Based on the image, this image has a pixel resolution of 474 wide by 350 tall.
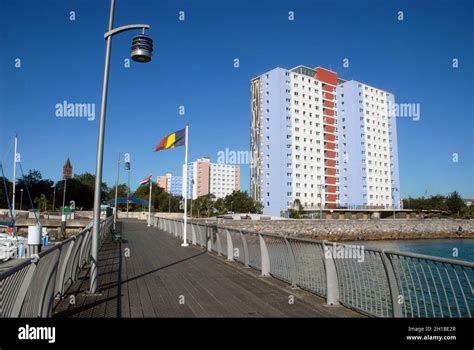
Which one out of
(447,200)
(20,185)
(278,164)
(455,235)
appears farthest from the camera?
(447,200)

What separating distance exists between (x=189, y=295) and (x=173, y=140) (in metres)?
11.7

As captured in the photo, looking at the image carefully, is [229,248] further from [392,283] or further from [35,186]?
[35,186]

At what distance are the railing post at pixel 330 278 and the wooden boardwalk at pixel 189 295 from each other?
172mm

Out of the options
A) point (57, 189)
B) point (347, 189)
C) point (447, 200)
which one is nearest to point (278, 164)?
point (347, 189)

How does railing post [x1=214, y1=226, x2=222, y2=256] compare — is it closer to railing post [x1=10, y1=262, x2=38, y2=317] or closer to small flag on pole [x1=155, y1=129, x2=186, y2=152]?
small flag on pole [x1=155, y1=129, x2=186, y2=152]

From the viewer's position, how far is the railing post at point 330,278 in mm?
6227

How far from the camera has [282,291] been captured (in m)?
7.40

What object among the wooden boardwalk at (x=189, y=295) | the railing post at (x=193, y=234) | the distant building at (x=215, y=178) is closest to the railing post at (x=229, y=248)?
the wooden boardwalk at (x=189, y=295)

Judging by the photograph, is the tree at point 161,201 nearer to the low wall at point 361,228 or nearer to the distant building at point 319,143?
the distant building at point 319,143

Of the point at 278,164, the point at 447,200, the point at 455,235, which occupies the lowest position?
the point at 455,235

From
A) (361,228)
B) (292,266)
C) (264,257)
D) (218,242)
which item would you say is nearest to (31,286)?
(292,266)

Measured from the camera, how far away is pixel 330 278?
6.32 metres

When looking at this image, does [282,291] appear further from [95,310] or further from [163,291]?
[95,310]
